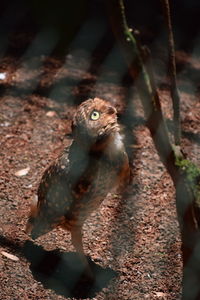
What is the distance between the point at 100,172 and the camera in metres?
2.23

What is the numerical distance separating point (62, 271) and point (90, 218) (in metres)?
0.36

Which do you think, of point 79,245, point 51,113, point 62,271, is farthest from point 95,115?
point 51,113

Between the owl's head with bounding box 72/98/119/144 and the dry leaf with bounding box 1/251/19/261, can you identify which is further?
the dry leaf with bounding box 1/251/19/261

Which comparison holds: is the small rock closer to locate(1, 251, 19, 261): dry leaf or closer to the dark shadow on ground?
the dark shadow on ground

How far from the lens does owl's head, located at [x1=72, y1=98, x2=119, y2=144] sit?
219cm

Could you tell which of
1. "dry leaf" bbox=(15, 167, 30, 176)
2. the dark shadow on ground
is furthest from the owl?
"dry leaf" bbox=(15, 167, 30, 176)

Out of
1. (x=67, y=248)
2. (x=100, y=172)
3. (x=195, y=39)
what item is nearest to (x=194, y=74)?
(x=195, y=39)

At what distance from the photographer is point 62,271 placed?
2.72m

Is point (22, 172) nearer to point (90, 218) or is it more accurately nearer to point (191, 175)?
point (90, 218)

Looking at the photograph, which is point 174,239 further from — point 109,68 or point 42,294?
point 109,68

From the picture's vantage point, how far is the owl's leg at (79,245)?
8.26 ft

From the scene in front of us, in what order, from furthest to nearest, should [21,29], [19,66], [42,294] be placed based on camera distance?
1. [21,29]
2. [19,66]
3. [42,294]

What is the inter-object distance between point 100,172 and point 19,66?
2.21 metres

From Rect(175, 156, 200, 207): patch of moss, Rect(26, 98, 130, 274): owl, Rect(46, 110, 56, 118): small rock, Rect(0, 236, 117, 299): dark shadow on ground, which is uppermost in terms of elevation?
Rect(175, 156, 200, 207): patch of moss
